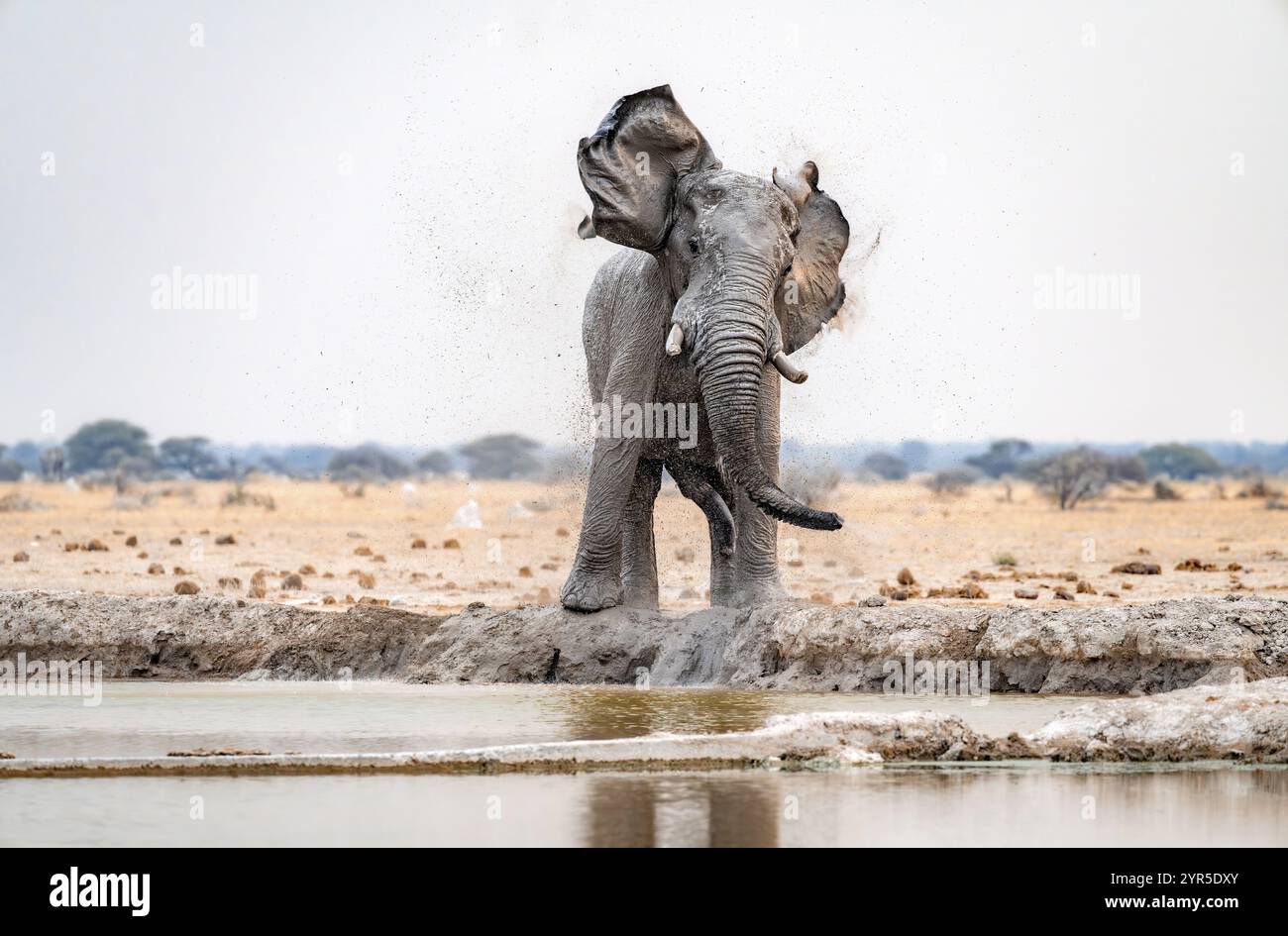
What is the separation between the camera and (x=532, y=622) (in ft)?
52.3

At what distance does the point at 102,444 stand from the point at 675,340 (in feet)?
253

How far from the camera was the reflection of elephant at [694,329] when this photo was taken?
14062mm

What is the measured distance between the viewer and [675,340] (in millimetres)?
14250

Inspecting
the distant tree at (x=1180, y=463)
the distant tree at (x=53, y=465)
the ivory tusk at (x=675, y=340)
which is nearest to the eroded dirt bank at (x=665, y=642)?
the ivory tusk at (x=675, y=340)

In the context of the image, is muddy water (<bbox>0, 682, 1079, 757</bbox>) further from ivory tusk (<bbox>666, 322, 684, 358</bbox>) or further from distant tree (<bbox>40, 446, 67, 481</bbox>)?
distant tree (<bbox>40, 446, 67, 481</bbox>)

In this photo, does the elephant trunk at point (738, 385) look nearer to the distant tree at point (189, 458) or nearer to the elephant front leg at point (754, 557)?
the elephant front leg at point (754, 557)

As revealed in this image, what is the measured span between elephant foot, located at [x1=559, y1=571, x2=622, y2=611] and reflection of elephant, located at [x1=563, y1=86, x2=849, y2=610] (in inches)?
0.4

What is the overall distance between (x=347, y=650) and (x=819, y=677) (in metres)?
4.29

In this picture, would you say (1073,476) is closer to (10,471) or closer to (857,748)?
(10,471)

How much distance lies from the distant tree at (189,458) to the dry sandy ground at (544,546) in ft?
56.3

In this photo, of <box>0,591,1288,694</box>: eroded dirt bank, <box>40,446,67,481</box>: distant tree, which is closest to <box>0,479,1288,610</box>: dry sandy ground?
Answer: <box>0,591,1288,694</box>: eroded dirt bank

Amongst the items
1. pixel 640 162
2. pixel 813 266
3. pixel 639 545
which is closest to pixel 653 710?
pixel 639 545

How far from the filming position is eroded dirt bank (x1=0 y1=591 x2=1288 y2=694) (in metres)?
13.7
